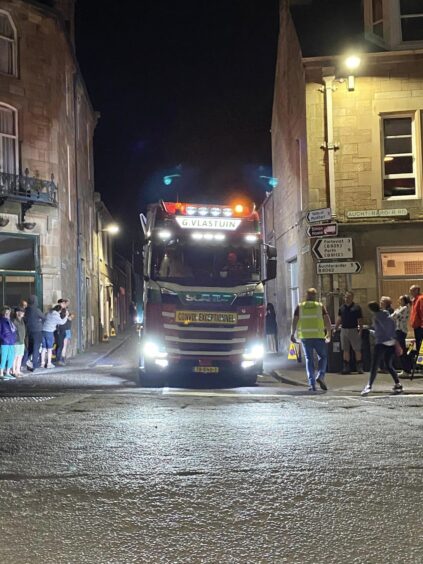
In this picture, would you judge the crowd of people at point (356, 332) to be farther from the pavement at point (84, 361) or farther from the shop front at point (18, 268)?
the shop front at point (18, 268)

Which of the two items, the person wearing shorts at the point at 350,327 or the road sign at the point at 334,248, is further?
the person wearing shorts at the point at 350,327

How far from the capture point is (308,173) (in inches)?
639

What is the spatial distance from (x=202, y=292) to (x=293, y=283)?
840cm

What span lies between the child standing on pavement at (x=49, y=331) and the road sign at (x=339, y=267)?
24.5ft

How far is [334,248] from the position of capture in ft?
47.8

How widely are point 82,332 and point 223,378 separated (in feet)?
39.5

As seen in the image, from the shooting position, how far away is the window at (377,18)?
1666 cm

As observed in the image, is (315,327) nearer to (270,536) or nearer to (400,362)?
(400,362)

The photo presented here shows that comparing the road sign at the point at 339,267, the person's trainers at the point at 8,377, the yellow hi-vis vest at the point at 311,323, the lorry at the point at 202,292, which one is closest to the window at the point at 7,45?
the lorry at the point at 202,292

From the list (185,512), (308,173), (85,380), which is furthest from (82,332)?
(185,512)

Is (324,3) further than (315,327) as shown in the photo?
Yes

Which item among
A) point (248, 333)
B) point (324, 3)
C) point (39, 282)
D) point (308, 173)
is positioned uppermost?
Result: point (324, 3)

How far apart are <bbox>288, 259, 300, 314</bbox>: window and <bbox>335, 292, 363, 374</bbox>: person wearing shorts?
4777 mm

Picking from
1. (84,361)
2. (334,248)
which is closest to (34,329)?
(84,361)
